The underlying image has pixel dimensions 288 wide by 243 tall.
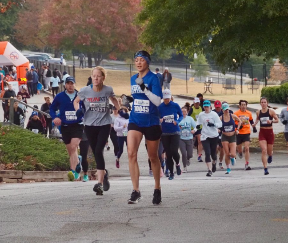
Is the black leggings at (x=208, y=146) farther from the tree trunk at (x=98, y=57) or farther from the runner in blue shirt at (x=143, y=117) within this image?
the tree trunk at (x=98, y=57)

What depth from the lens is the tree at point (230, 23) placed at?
13.7 metres

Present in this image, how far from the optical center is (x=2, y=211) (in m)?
9.91

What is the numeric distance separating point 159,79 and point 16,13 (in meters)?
68.0

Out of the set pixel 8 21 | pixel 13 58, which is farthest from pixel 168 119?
pixel 8 21

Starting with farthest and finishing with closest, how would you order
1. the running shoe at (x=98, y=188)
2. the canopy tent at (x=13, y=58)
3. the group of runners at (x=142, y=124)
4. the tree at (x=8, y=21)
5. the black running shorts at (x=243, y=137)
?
the tree at (x=8, y=21)
the canopy tent at (x=13, y=58)
the black running shorts at (x=243, y=137)
the running shoe at (x=98, y=188)
the group of runners at (x=142, y=124)

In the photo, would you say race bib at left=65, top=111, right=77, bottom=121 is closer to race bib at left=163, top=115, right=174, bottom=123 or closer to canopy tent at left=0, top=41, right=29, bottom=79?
race bib at left=163, top=115, right=174, bottom=123

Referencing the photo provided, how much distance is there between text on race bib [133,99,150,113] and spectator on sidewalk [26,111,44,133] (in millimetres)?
13195

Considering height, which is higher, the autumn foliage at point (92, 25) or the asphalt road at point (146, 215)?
the autumn foliage at point (92, 25)

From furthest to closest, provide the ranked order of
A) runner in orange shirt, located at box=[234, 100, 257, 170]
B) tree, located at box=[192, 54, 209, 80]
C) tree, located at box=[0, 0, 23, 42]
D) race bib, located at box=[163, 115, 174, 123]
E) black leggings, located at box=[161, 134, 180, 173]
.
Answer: tree, located at box=[0, 0, 23, 42] < tree, located at box=[192, 54, 209, 80] < runner in orange shirt, located at box=[234, 100, 257, 170] < black leggings, located at box=[161, 134, 180, 173] < race bib, located at box=[163, 115, 174, 123]

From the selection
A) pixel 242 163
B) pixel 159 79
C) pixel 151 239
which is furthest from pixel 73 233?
pixel 242 163

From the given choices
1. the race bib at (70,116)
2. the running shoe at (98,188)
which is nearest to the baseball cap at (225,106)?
the race bib at (70,116)

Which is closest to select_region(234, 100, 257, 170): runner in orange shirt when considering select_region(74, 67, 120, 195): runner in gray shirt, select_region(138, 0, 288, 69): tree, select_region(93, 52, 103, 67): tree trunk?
select_region(138, 0, 288, 69): tree

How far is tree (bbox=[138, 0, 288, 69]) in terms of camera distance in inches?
538

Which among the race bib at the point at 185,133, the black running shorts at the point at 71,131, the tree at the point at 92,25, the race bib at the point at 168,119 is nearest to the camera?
the black running shorts at the point at 71,131
